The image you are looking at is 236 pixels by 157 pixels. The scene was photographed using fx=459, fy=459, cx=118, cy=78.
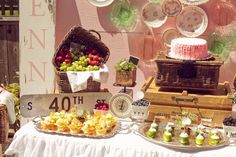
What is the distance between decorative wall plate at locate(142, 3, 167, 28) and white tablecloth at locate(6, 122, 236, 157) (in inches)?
38.5

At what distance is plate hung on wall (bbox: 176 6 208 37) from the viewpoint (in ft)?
10.3

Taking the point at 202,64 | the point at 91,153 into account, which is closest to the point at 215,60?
the point at 202,64

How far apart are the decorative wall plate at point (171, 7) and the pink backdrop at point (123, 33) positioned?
0.17 feet

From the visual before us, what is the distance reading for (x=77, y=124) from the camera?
2510mm

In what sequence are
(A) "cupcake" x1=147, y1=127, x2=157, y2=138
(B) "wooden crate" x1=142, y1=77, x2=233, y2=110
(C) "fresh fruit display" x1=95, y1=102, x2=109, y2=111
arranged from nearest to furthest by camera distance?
(A) "cupcake" x1=147, y1=127, x2=157, y2=138 < (B) "wooden crate" x1=142, y1=77, x2=233, y2=110 < (C) "fresh fruit display" x1=95, y1=102, x2=109, y2=111

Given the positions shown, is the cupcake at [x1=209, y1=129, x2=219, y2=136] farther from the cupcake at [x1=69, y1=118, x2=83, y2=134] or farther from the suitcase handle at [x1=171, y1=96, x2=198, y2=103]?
the cupcake at [x1=69, y1=118, x2=83, y2=134]

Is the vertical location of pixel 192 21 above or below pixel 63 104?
above

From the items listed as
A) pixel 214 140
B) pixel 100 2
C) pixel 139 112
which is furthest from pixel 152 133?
pixel 100 2

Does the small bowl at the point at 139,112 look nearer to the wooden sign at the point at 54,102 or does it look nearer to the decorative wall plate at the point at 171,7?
the wooden sign at the point at 54,102

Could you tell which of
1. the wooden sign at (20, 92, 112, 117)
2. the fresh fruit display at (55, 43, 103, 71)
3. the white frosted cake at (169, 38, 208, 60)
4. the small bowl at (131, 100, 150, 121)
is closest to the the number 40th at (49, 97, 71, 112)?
the wooden sign at (20, 92, 112, 117)

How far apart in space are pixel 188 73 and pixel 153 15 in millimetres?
714

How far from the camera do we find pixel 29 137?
2.54 meters

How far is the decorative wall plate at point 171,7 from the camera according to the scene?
316cm

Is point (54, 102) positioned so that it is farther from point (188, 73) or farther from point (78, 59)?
point (188, 73)
